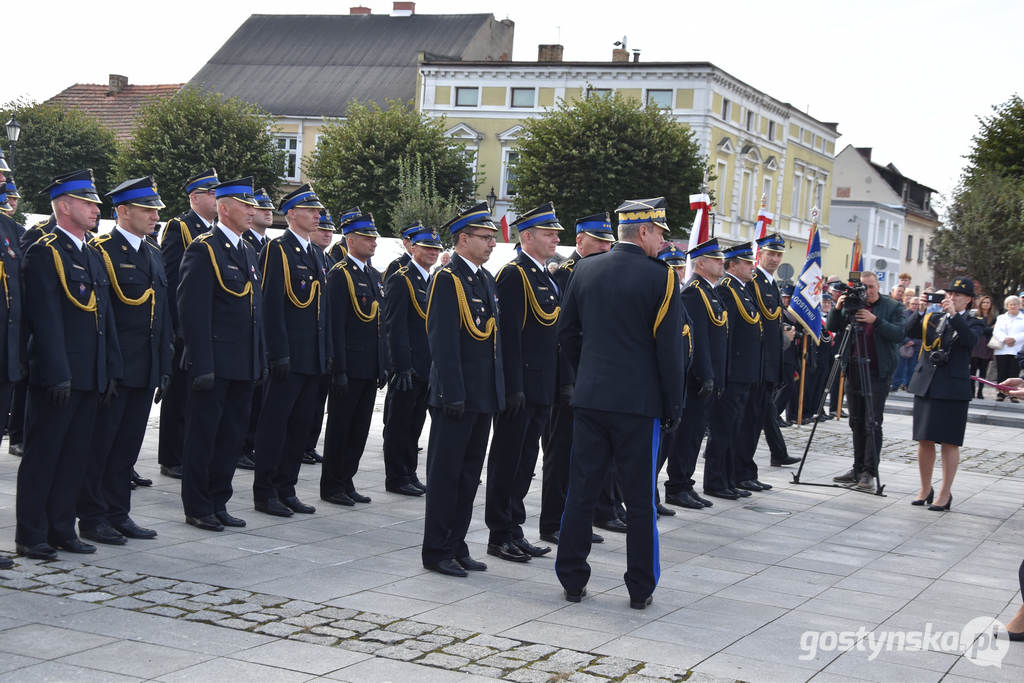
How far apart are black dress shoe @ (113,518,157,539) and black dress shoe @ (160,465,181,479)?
2351 millimetres

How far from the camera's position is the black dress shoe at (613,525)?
29.8ft

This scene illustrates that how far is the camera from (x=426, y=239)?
10.4m

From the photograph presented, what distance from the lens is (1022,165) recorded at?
45.2 m

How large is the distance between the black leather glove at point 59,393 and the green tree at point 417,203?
1362 inches

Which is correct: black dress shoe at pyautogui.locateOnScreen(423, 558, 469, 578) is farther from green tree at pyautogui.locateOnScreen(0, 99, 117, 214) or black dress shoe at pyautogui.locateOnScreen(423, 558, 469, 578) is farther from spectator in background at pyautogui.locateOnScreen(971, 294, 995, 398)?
green tree at pyautogui.locateOnScreen(0, 99, 117, 214)

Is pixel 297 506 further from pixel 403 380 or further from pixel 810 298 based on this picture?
pixel 810 298

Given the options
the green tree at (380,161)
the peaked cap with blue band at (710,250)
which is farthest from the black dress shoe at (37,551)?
the green tree at (380,161)

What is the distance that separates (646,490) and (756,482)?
5327mm

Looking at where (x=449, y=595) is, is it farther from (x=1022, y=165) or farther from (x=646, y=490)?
(x=1022, y=165)

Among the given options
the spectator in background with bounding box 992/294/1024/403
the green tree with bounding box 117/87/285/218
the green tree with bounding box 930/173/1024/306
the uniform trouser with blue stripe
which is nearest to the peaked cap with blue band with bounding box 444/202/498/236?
the uniform trouser with blue stripe

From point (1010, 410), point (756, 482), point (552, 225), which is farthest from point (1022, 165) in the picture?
point (552, 225)

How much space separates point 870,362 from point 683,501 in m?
2.96

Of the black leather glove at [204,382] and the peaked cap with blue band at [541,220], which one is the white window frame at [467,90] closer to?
the peaked cap with blue band at [541,220]

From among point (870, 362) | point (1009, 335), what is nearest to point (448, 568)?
point (870, 362)
